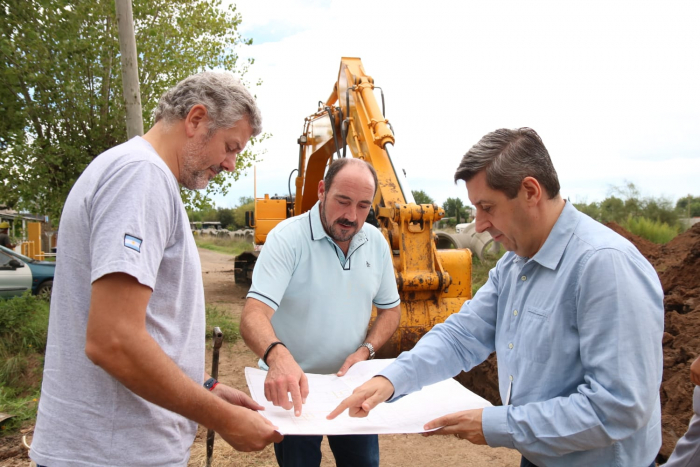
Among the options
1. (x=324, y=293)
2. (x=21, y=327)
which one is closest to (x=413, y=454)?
(x=324, y=293)

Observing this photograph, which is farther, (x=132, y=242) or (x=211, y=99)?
(x=211, y=99)

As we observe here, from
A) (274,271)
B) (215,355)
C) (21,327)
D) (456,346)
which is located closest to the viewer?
(456,346)

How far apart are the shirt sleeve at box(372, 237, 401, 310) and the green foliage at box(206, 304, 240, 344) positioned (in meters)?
5.56

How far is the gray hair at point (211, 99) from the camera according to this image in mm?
1741

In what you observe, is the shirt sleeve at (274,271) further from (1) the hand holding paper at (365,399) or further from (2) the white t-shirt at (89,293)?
(2) the white t-shirt at (89,293)

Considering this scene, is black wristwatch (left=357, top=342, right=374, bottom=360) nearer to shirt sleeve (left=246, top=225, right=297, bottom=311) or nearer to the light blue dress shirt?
shirt sleeve (left=246, top=225, right=297, bottom=311)

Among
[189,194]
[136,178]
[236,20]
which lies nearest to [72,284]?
[136,178]

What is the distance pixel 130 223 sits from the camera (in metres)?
1.42

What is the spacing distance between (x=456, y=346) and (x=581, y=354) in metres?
0.68

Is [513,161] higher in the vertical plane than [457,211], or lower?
higher

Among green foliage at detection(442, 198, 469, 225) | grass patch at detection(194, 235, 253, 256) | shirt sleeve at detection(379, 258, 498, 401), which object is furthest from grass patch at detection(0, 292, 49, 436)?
grass patch at detection(194, 235, 253, 256)

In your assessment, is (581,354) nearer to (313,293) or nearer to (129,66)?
(313,293)

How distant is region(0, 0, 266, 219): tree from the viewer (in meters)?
7.41

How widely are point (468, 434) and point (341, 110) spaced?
5.76 m
